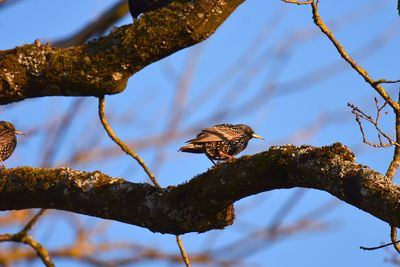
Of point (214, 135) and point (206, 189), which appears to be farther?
point (214, 135)

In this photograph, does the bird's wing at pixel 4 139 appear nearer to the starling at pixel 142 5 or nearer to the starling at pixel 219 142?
the starling at pixel 219 142

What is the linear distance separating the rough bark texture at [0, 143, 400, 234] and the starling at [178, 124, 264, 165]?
119 inches

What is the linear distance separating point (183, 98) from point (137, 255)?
2.11 m

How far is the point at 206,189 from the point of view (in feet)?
13.0

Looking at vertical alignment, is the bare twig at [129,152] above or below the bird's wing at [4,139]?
below

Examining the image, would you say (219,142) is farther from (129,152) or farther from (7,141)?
(129,152)

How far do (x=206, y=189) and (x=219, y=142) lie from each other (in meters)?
3.55

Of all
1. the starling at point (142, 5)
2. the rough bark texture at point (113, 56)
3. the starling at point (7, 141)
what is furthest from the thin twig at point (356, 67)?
the starling at point (7, 141)

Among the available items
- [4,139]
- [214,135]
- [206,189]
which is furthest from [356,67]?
[4,139]

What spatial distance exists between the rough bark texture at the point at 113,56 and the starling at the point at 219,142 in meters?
3.03

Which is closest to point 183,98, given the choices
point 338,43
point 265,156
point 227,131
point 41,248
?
point 227,131

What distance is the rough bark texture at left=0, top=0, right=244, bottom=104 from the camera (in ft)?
14.0

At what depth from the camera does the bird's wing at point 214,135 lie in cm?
741

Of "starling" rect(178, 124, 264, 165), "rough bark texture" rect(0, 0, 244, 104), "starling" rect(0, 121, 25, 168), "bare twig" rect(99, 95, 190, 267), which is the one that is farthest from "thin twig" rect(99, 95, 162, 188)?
"starling" rect(0, 121, 25, 168)
